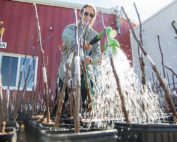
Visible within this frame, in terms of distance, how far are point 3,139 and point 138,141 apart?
0.71m

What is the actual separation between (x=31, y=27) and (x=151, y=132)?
21.6ft

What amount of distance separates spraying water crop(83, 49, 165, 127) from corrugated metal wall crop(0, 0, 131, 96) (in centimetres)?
447

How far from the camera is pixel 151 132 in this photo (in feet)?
4.34

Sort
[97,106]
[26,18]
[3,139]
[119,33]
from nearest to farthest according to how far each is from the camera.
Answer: [3,139]
[97,106]
[26,18]
[119,33]

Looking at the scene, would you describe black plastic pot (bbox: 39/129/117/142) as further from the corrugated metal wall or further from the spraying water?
the corrugated metal wall

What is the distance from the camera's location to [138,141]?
1345mm

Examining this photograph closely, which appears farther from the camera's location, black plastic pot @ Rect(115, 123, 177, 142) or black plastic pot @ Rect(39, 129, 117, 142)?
black plastic pot @ Rect(115, 123, 177, 142)

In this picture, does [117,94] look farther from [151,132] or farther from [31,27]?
[31,27]

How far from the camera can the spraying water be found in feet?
6.74

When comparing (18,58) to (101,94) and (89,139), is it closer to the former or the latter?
(101,94)

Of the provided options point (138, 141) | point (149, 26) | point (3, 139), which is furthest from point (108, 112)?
point (149, 26)

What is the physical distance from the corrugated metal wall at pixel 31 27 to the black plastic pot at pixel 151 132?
5499mm

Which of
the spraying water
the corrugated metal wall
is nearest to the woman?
the spraying water

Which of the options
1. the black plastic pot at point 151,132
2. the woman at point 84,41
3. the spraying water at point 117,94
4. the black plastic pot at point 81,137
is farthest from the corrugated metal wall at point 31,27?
the black plastic pot at point 81,137
